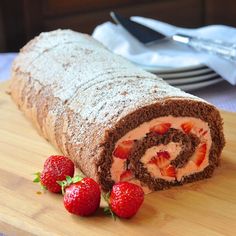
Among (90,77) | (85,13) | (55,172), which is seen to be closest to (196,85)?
(90,77)

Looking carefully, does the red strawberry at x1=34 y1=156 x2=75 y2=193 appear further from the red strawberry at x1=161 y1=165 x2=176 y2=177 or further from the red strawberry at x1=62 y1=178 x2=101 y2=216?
the red strawberry at x1=161 y1=165 x2=176 y2=177

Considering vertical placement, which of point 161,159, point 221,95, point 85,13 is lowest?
point 85,13

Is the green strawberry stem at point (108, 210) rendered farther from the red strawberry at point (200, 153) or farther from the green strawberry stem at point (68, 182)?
the red strawberry at point (200, 153)

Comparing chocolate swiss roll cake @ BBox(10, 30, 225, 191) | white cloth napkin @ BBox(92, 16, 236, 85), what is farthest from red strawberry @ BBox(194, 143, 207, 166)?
white cloth napkin @ BBox(92, 16, 236, 85)

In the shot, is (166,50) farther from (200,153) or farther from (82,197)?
(82,197)

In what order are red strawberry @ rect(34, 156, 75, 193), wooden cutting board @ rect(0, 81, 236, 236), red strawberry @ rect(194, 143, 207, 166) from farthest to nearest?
red strawberry @ rect(194, 143, 207, 166)
red strawberry @ rect(34, 156, 75, 193)
wooden cutting board @ rect(0, 81, 236, 236)

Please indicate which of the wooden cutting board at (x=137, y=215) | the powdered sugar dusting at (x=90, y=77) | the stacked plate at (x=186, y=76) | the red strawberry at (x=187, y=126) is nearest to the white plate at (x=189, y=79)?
the stacked plate at (x=186, y=76)
